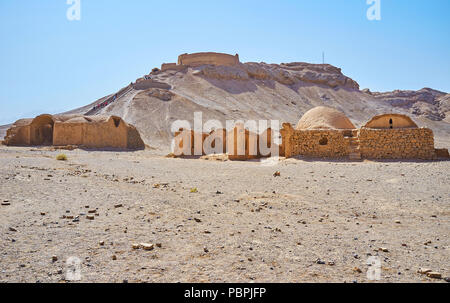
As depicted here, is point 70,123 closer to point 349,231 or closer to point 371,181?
point 371,181

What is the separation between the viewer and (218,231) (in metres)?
4.46

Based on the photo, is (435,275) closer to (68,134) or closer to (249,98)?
(68,134)

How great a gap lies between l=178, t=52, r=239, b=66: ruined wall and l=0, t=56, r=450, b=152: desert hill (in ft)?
3.64

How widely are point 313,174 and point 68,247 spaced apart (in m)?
8.76

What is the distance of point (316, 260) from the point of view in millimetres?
3510

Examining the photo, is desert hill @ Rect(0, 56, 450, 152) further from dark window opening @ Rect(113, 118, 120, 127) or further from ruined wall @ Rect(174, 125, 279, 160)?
ruined wall @ Rect(174, 125, 279, 160)

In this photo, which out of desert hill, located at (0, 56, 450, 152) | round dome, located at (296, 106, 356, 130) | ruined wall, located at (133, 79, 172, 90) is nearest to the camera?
round dome, located at (296, 106, 356, 130)

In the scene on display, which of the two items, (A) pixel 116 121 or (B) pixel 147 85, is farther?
(B) pixel 147 85

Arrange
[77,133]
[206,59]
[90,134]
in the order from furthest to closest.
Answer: [206,59]
[77,133]
[90,134]

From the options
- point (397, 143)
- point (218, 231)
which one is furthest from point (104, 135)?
point (218, 231)

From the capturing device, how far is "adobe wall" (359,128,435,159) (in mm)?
14875

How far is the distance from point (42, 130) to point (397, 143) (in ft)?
82.2

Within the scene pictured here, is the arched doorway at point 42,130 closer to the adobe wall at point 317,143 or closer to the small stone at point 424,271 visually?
the adobe wall at point 317,143

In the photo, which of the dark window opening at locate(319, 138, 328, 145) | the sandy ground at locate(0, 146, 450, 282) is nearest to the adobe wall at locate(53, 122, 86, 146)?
the dark window opening at locate(319, 138, 328, 145)
